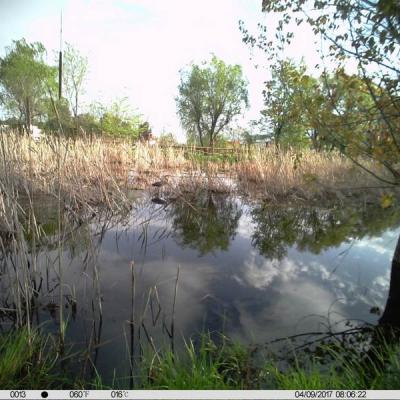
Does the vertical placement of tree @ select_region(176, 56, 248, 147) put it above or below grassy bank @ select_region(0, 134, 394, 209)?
above

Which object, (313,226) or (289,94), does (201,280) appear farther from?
(313,226)

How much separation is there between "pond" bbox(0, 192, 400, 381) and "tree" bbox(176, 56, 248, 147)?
36.9ft

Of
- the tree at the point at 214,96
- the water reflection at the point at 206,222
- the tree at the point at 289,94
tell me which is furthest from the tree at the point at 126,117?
the tree at the point at 289,94

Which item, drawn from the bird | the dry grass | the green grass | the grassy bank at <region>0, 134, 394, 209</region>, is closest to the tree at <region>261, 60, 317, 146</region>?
the green grass

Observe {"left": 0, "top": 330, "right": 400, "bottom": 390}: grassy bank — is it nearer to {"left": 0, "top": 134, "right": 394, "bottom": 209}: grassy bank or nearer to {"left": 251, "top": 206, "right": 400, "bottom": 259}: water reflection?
{"left": 251, "top": 206, "right": 400, "bottom": 259}: water reflection

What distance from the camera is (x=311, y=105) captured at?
1672 mm

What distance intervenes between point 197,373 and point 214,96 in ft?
54.2

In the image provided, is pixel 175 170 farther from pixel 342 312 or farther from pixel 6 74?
pixel 342 312

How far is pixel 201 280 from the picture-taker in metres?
2.15

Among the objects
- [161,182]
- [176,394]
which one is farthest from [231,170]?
[176,394]

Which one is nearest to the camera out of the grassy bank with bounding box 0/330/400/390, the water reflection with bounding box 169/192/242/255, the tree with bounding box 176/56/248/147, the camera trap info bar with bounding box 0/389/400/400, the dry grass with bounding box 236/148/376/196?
the camera trap info bar with bounding box 0/389/400/400

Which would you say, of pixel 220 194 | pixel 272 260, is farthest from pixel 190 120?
pixel 272 260

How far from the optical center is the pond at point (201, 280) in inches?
60.0

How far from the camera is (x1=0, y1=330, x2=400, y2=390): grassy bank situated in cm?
104
